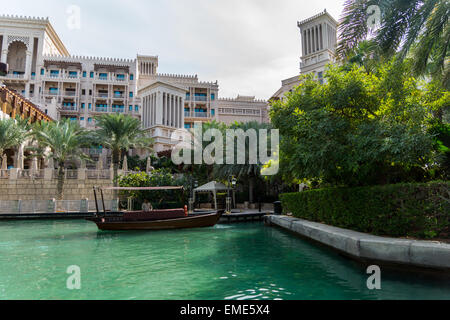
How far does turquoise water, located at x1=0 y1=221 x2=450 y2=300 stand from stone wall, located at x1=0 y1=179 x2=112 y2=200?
16927 millimetres

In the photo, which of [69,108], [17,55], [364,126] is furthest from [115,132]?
[17,55]

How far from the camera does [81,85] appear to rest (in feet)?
180

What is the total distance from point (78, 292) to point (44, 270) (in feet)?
8.14

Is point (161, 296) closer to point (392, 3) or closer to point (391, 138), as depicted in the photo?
point (391, 138)

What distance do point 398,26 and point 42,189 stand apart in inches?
1190

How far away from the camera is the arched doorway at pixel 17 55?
54.2 m

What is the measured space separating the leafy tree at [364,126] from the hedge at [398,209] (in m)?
0.86

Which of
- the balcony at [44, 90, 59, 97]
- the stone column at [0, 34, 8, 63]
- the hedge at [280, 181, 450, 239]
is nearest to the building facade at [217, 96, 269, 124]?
the balcony at [44, 90, 59, 97]

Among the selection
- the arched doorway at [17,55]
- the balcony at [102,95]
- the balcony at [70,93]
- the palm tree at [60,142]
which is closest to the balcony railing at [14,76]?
the arched doorway at [17,55]

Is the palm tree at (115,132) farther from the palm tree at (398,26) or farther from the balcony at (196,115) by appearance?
the balcony at (196,115)

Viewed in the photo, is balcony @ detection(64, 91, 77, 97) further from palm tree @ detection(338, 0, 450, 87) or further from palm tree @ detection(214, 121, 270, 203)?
palm tree @ detection(338, 0, 450, 87)

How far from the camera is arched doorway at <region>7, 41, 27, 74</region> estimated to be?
5417 cm

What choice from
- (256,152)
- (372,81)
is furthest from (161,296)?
(256,152)

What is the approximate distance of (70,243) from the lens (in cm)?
1184
